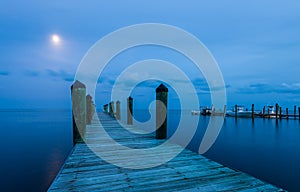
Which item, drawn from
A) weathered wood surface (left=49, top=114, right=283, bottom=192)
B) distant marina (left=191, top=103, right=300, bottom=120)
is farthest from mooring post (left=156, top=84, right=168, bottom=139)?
distant marina (left=191, top=103, right=300, bottom=120)

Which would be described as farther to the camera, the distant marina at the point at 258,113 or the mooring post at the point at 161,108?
the distant marina at the point at 258,113

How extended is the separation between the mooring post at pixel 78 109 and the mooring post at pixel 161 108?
2.18m

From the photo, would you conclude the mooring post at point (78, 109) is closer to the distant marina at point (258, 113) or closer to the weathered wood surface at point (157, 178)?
the weathered wood surface at point (157, 178)

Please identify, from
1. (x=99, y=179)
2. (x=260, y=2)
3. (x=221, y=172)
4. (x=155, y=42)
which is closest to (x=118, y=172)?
(x=99, y=179)

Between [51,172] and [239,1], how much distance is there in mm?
12533

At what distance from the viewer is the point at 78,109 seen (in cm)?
465

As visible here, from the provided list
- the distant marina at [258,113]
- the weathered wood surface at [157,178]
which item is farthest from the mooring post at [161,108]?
the distant marina at [258,113]

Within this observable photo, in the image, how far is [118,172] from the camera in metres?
2.72

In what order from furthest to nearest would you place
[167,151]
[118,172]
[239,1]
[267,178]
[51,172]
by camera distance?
[239,1] < [51,172] < [267,178] < [167,151] < [118,172]

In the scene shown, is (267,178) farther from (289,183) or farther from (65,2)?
(65,2)

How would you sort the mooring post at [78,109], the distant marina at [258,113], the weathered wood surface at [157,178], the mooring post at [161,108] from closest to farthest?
the weathered wood surface at [157,178] < the mooring post at [78,109] < the mooring post at [161,108] < the distant marina at [258,113]

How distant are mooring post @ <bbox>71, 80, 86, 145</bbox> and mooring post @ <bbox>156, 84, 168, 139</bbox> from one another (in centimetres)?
218

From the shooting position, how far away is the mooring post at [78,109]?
15.1 ft

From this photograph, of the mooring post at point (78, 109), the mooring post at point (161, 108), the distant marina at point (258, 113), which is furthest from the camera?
the distant marina at point (258, 113)
